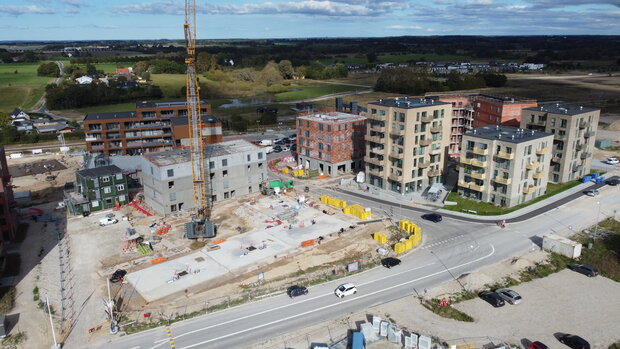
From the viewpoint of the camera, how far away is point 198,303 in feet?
159

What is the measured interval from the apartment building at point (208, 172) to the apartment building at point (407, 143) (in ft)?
71.0

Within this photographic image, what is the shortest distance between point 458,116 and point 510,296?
65434 mm

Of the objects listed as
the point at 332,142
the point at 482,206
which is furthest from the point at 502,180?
the point at 332,142

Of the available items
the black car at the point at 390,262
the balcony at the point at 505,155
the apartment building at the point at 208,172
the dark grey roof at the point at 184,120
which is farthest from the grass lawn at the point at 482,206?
the dark grey roof at the point at 184,120

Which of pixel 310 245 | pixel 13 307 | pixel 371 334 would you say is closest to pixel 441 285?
pixel 371 334

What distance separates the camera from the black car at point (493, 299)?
46.0 metres

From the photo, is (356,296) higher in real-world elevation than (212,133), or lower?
lower

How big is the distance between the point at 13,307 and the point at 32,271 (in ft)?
28.7

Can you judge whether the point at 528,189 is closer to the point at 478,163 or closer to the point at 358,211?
the point at 478,163

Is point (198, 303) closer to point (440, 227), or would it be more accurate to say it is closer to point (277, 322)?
point (277, 322)

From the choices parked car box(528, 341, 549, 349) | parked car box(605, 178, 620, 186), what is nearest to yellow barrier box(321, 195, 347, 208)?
parked car box(528, 341, 549, 349)

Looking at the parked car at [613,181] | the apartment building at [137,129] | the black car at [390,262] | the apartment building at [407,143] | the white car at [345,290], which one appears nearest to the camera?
the white car at [345,290]

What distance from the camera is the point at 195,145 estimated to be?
7519 cm

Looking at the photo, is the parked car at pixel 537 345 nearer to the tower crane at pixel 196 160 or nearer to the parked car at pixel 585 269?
the parked car at pixel 585 269
